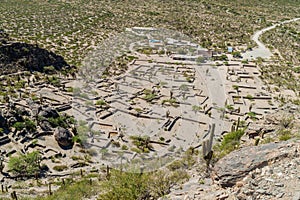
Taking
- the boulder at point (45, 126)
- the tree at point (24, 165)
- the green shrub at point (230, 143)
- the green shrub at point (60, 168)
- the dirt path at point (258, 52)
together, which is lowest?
the green shrub at point (60, 168)

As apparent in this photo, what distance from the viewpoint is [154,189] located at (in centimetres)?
1802

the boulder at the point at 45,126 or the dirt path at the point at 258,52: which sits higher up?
the dirt path at the point at 258,52

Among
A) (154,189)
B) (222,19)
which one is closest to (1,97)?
(154,189)

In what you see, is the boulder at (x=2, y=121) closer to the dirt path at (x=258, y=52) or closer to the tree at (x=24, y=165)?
the tree at (x=24, y=165)

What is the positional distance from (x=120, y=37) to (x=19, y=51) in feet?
67.9

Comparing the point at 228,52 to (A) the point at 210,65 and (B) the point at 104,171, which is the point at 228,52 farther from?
(B) the point at 104,171

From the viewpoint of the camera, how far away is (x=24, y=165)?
1019 inches

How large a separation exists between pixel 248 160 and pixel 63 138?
66.8 feet

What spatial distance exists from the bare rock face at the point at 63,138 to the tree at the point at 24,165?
3655mm

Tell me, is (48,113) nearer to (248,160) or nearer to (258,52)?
(248,160)

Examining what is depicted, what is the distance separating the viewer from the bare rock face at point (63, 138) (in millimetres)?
30078

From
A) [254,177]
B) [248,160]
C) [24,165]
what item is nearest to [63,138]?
[24,165]

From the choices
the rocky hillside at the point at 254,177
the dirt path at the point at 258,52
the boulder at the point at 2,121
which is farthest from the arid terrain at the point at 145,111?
the dirt path at the point at 258,52

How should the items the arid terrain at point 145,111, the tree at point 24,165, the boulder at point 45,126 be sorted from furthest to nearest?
the boulder at point 45,126
the tree at point 24,165
the arid terrain at point 145,111
